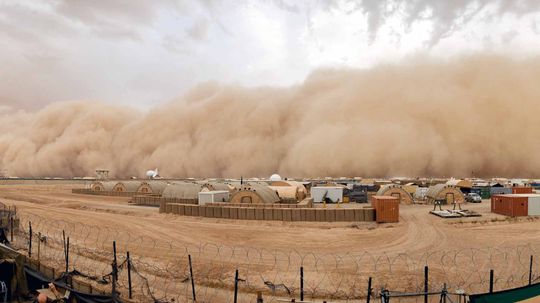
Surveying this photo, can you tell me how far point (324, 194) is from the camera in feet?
116

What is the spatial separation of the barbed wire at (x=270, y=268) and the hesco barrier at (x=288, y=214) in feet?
20.7

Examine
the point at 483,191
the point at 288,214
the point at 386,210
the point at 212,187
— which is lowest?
the point at 483,191

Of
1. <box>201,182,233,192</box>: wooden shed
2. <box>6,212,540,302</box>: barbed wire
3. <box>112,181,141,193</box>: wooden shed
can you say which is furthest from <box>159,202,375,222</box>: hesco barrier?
<box>112,181,141,193</box>: wooden shed

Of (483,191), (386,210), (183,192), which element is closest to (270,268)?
(386,210)

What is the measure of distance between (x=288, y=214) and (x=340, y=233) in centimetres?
410

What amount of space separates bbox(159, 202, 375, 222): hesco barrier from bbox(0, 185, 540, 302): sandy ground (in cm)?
69

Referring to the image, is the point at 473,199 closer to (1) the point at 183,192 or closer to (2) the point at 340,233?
(2) the point at 340,233

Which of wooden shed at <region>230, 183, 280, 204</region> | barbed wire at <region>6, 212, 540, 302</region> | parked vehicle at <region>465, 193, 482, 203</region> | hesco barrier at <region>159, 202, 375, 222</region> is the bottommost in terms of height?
barbed wire at <region>6, 212, 540, 302</region>

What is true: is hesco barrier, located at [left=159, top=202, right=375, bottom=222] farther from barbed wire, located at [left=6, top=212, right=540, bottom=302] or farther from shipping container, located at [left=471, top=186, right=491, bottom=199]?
shipping container, located at [left=471, top=186, right=491, bottom=199]

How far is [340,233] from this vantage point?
19.5 m

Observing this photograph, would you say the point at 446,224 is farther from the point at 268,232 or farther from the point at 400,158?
the point at 400,158

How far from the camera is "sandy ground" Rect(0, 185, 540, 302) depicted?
16.7 m

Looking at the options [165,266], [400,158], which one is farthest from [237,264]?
[400,158]

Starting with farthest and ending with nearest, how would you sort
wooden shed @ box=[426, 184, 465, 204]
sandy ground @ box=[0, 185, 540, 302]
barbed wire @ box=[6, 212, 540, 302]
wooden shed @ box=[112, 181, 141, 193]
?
wooden shed @ box=[112, 181, 141, 193] < wooden shed @ box=[426, 184, 465, 204] < sandy ground @ box=[0, 185, 540, 302] < barbed wire @ box=[6, 212, 540, 302]
